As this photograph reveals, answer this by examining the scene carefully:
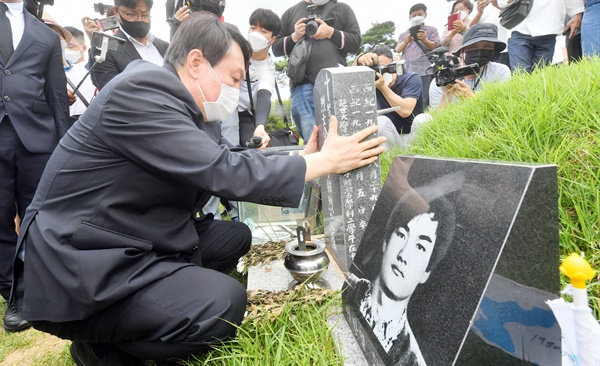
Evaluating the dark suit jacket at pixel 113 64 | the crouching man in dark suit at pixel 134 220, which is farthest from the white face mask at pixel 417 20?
the crouching man in dark suit at pixel 134 220

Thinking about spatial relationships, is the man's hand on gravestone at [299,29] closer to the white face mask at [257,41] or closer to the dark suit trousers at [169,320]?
the white face mask at [257,41]

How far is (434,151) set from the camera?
8.23 feet

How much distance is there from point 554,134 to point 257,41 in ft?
9.24

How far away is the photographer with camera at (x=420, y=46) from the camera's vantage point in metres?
5.59

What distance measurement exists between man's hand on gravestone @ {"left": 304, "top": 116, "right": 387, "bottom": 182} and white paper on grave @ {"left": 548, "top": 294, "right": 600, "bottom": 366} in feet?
3.98

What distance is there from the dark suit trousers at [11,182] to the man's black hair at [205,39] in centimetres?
160

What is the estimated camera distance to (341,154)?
2033mm

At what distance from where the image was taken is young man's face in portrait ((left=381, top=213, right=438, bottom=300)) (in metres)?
1.37

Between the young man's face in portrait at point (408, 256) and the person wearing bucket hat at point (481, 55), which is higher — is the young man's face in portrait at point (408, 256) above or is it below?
below

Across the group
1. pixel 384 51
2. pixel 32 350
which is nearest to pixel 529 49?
pixel 384 51

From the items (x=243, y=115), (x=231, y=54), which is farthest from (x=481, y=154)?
(x=243, y=115)

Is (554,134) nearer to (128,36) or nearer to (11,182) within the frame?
(128,36)

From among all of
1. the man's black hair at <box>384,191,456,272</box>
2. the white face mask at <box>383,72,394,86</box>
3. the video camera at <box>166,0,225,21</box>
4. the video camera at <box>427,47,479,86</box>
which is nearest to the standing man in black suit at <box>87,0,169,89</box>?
the video camera at <box>166,0,225,21</box>

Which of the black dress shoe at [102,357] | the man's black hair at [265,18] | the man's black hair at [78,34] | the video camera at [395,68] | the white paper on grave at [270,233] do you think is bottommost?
the white paper on grave at [270,233]
